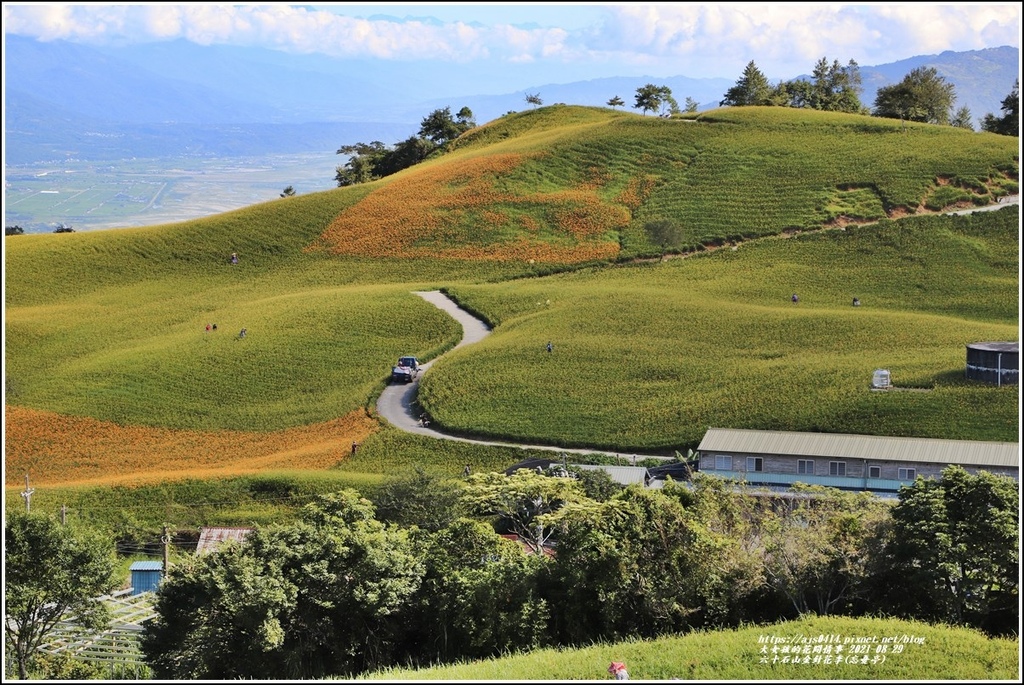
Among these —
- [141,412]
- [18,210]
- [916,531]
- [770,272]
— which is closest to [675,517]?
[916,531]

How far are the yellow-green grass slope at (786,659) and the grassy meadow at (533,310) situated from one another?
2385cm

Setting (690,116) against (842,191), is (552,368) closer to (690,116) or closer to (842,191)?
(842,191)

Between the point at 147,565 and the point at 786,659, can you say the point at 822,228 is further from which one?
the point at 786,659

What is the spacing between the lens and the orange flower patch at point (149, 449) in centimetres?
4899

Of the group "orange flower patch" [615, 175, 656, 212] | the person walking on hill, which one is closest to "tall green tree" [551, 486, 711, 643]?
the person walking on hill

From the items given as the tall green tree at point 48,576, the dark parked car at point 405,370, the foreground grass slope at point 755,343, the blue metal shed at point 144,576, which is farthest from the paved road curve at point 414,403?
the tall green tree at point 48,576

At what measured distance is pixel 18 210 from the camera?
19600 centimetres

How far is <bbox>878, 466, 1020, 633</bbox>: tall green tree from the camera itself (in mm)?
23797

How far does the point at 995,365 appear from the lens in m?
49.9

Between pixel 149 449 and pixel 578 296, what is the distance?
2906cm

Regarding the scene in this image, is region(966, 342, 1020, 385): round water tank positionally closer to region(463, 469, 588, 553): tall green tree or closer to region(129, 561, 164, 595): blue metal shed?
region(463, 469, 588, 553): tall green tree

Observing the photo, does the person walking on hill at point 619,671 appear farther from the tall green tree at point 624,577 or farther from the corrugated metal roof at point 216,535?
the corrugated metal roof at point 216,535

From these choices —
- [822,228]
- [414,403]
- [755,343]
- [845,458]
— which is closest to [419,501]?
[845,458]

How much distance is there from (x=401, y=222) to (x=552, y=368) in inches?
1395
